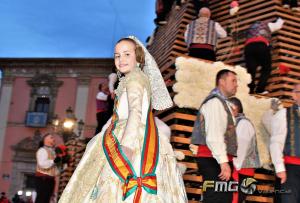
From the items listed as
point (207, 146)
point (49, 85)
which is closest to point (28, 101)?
point (49, 85)

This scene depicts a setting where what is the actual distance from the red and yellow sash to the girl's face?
43 cm

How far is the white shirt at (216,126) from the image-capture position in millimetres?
4703

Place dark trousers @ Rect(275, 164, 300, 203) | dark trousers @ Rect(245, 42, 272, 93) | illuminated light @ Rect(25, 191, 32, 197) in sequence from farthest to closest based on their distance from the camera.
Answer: illuminated light @ Rect(25, 191, 32, 197), dark trousers @ Rect(245, 42, 272, 93), dark trousers @ Rect(275, 164, 300, 203)

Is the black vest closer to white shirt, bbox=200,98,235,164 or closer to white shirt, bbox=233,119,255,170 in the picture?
white shirt, bbox=200,98,235,164

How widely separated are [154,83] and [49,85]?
27.4 meters

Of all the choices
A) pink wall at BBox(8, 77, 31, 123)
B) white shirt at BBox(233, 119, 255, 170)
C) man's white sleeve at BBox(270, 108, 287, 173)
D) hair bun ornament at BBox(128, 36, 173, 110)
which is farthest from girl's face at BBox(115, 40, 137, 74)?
pink wall at BBox(8, 77, 31, 123)

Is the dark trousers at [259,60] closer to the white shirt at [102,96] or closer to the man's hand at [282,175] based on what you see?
the man's hand at [282,175]

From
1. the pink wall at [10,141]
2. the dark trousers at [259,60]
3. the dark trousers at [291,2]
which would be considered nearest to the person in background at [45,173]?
the dark trousers at [259,60]

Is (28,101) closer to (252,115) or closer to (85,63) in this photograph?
(85,63)

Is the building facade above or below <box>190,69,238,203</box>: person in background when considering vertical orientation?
above

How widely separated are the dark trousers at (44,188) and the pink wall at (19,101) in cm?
2223

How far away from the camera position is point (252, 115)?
7.51 meters

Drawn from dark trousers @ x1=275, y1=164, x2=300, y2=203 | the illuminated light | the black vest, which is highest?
the black vest

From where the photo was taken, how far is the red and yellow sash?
3498mm
